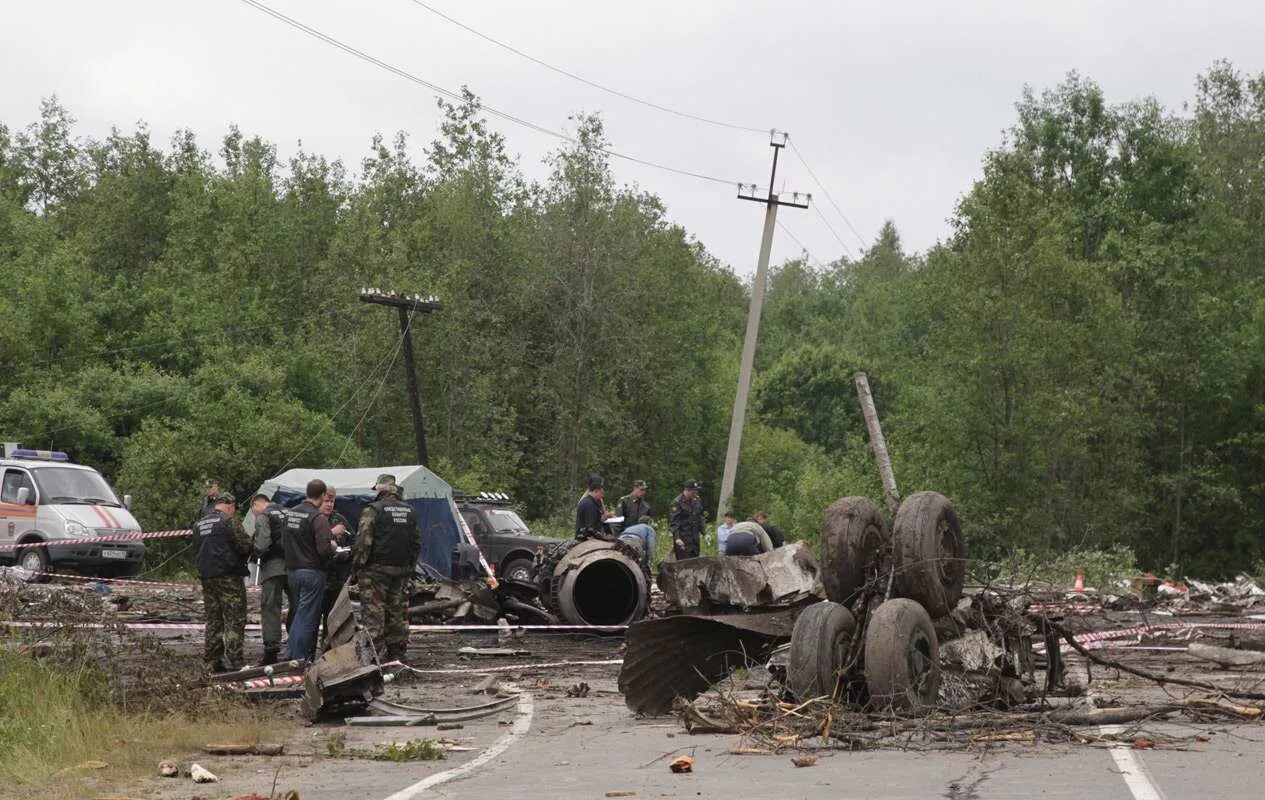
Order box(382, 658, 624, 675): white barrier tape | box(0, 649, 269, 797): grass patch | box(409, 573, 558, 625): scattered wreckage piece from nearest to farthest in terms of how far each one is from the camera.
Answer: box(0, 649, 269, 797): grass patch → box(382, 658, 624, 675): white barrier tape → box(409, 573, 558, 625): scattered wreckage piece

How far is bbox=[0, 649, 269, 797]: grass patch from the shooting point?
10109 millimetres

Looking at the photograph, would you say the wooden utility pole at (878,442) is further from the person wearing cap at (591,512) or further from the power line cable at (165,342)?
the power line cable at (165,342)

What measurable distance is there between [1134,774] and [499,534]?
21979mm

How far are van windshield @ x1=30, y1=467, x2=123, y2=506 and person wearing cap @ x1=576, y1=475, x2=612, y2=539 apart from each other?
40.1 feet

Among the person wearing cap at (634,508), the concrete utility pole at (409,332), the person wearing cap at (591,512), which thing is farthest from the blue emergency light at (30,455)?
the person wearing cap at (591,512)

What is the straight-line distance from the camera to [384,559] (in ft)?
53.3

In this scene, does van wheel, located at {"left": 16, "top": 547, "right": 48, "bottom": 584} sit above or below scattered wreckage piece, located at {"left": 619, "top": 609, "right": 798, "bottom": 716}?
below

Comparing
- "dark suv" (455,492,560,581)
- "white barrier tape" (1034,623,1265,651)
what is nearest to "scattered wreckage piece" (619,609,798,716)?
"white barrier tape" (1034,623,1265,651)

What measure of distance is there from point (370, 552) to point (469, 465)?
36340mm

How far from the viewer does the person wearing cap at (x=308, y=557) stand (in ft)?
53.7

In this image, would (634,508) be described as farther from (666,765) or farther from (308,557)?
(666,765)

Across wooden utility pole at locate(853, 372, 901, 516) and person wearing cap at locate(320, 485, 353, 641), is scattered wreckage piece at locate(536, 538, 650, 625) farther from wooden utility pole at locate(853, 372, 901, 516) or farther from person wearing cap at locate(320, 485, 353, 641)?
person wearing cap at locate(320, 485, 353, 641)

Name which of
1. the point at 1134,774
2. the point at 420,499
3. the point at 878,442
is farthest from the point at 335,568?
the point at 420,499

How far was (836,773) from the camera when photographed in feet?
31.5
